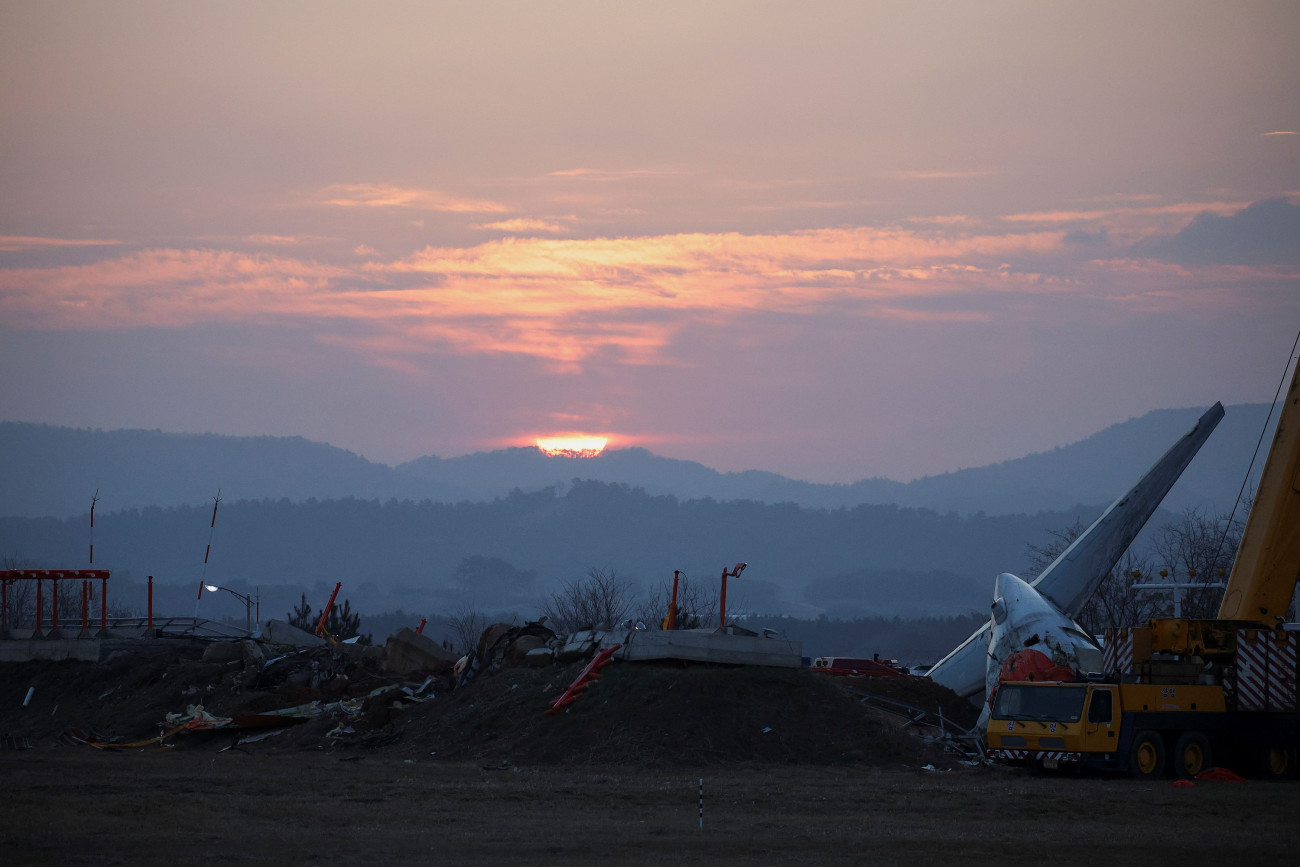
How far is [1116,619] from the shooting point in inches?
2655

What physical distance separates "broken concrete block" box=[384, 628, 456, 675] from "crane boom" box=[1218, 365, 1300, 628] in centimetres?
1942

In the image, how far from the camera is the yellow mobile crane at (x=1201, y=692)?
2270 centimetres

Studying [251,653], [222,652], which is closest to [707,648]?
[251,653]

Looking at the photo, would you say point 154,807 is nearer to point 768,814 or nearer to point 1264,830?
point 768,814

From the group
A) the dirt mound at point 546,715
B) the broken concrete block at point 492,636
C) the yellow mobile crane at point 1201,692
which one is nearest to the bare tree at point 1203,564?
the yellow mobile crane at point 1201,692

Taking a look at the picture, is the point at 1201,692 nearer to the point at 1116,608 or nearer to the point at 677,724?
the point at 677,724

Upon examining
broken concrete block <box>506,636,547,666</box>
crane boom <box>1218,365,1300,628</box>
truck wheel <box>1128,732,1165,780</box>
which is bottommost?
truck wheel <box>1128,732,1165,780</box>

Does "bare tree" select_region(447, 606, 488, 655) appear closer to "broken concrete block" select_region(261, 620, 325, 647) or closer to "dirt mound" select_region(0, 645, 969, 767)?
"broken concrete block" select_region(261, 620, 325, 647)

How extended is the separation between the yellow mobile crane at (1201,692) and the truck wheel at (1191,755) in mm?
18

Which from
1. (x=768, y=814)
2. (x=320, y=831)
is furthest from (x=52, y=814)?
(x=768, y=814)

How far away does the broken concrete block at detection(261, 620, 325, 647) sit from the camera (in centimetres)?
3800

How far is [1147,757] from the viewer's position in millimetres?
22938

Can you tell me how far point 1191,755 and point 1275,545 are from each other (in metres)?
5.26

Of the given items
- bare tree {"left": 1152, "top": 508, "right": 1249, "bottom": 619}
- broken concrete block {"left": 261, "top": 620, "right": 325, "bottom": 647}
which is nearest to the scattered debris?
broken concrete block {"left": 261, "top": 620, "right": 325, "bottom": 647}
